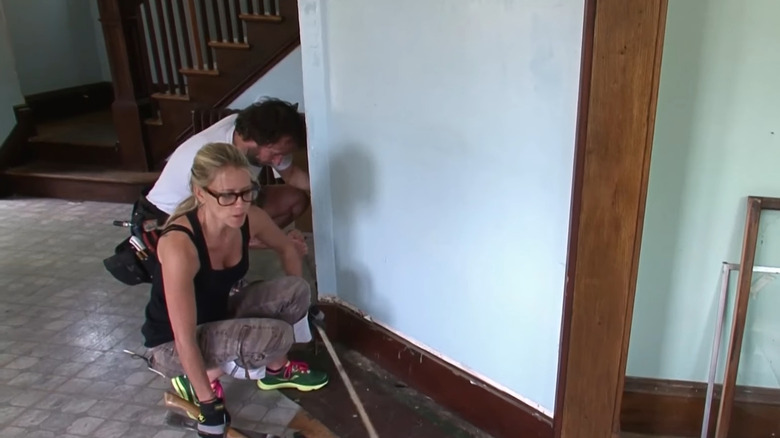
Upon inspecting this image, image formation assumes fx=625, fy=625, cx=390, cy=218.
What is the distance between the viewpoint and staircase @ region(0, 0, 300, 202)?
3.66 meters

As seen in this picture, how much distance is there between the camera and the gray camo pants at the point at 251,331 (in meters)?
1.87

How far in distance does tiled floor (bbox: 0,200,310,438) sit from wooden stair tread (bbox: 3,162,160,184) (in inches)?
22.7

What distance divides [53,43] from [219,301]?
4.06m

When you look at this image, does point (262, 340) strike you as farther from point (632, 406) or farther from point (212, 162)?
point (632, 406)

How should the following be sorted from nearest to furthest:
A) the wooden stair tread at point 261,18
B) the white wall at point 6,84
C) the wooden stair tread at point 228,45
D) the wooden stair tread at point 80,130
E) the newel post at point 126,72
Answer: the wooden stair tread at point 261,18
the wooden stair tread at point 228,45
the newel post at point 126,72
the white wall at point 6,84
the wooden stair tread at point 80,130

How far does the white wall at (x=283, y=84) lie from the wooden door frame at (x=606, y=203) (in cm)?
234

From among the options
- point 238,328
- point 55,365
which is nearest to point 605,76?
point 238,328

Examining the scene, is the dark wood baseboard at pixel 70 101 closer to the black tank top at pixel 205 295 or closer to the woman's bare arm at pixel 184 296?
the black tank top at pixel 205 295

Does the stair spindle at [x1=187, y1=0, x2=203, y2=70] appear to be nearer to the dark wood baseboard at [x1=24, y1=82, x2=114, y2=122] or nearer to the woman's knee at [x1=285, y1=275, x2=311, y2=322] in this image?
the dark wood baseboard at [x1=24, y1=82, x2=114, y2=122]

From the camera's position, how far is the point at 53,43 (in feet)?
16.3

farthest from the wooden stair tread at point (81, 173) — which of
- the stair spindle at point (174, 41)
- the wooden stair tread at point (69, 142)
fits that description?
the stair spindle at point (174, 41)

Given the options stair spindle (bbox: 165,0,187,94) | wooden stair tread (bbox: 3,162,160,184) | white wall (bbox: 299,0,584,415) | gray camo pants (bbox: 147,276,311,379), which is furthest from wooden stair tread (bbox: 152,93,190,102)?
gray camo pants (bbox: 147,276,311,379)

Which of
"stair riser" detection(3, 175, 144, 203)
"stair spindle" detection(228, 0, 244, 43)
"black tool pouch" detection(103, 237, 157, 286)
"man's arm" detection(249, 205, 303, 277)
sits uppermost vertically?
"stair spindle" detection(228, 0, 244, 43)

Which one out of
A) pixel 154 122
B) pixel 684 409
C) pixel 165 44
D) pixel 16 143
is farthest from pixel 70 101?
pixel 684 409
